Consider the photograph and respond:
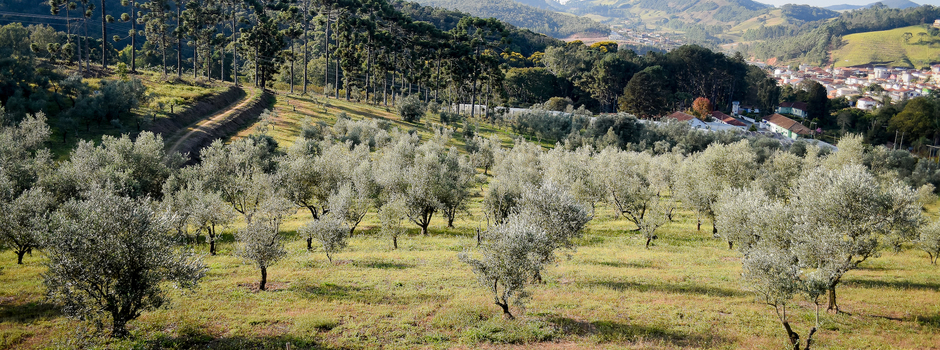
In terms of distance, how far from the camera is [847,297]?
101 feet

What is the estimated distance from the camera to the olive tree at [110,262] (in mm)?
18422

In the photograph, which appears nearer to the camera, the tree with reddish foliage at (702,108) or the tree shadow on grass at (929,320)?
the tree shadow on grass at (929,320)

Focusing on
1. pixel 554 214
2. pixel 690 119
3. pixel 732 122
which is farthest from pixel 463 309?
pixel 732 122

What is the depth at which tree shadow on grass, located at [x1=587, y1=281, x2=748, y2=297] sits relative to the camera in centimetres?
3069

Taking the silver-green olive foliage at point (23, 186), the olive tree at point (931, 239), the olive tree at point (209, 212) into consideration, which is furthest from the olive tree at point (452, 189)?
the olive tree at point (931, 239)

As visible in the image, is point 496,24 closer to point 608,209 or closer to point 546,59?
point 608,209

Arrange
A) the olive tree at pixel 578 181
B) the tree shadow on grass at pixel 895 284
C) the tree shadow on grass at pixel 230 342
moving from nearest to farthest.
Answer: the tree shadow on grass at pixel 230 342, the tree shadow on grass at pixel 895 284, the olive tree at pixel 578 181

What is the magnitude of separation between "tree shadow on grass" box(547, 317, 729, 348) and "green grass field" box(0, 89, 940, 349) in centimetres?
9

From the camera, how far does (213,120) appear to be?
227 ft

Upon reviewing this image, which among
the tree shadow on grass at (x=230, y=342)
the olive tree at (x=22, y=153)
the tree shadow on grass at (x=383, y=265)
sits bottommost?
the tree shadow on grass at (x=383, y=265)

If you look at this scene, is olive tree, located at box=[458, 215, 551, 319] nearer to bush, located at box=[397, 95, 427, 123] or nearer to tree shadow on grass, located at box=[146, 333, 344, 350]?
tree shadow on grass, located at box=[146, 333, 344, 350]

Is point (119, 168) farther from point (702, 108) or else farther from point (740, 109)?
point (740, 109)

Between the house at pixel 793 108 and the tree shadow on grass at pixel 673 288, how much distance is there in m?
154

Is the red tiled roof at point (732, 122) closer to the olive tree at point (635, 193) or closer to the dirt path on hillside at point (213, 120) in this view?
the olive tree at point (635, 193)
